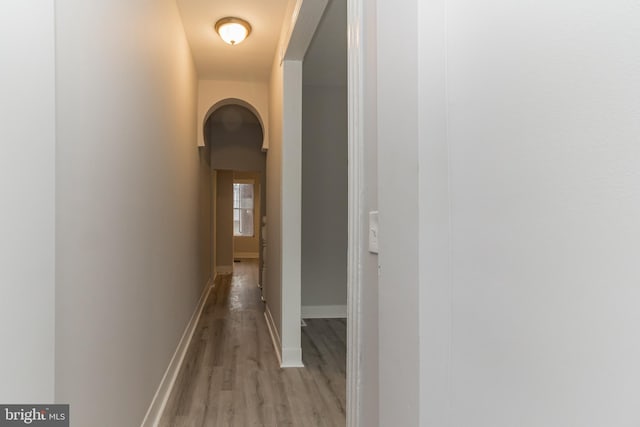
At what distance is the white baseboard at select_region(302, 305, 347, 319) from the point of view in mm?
5301

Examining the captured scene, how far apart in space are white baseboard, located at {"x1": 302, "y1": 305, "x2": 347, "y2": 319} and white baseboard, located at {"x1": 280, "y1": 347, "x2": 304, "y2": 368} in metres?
1.82

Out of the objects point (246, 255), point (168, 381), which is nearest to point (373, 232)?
point (168, 381)

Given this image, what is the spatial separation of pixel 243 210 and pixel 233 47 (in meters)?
9.47

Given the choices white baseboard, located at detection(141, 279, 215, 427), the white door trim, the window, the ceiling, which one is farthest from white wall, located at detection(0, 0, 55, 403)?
the window

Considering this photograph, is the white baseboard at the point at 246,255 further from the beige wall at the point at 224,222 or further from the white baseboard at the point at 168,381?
the white baseboard at the point at 168,381

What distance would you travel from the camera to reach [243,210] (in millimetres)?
13180

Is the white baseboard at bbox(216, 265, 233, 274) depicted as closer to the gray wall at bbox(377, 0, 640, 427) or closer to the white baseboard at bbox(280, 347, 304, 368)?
the white baseboard at bbox(280, 347, 304, 368)

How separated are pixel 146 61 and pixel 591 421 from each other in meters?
→ 2.37

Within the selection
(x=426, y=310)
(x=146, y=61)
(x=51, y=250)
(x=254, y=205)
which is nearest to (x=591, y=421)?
(x=426, y=310)

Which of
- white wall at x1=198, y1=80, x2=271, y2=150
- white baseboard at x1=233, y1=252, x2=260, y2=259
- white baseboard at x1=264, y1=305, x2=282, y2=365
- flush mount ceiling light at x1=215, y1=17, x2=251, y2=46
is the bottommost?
white baseboard at x1=233, y1=252, x2=260, y2=259

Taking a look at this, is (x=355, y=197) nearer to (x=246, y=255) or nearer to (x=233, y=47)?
(x=233, y=47)

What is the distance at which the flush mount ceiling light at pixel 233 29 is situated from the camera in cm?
340

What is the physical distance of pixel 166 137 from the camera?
287cm
